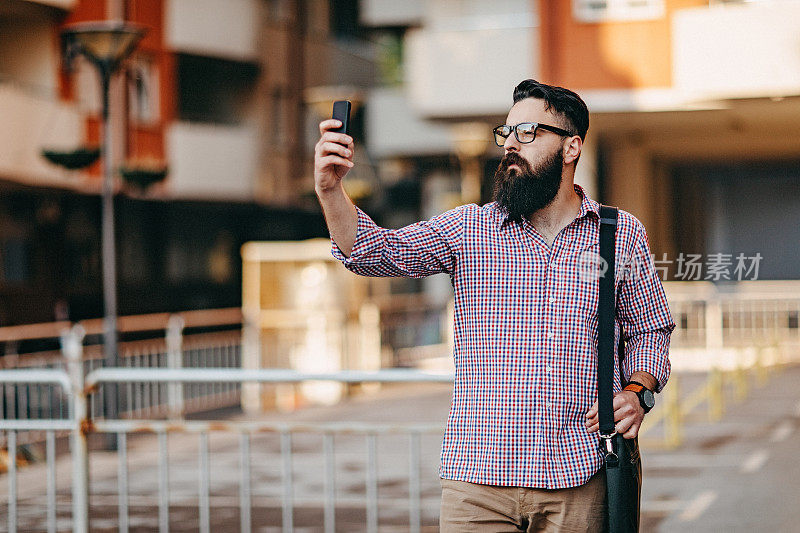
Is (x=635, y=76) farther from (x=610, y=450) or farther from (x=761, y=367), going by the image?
(x=610, y=450)

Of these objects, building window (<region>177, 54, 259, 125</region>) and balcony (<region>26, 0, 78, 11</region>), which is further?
building window (<region>177, 54, 259, 125</region>)

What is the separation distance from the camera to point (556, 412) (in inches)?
133

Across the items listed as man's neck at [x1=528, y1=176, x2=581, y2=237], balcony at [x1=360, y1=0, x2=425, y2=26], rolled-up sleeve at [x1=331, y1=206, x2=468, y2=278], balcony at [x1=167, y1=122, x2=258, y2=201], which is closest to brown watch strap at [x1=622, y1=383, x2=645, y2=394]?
man's neck at [x1=528, y1=176, x2=581, y2=237]

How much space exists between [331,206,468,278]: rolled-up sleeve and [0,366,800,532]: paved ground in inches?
212

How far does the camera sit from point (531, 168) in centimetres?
345

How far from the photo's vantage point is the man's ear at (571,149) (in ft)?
11.5

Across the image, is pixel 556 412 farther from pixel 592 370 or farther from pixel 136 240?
pixel 136 240

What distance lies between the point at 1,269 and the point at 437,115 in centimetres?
768

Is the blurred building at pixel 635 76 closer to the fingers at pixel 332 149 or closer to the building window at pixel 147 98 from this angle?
the building window at pixel 147 98

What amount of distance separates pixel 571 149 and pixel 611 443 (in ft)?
2.61

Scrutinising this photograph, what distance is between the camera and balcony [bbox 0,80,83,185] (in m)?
19.7

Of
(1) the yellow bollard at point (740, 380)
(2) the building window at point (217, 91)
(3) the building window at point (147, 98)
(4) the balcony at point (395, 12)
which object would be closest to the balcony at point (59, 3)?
(3) the building window at point (147, 98)

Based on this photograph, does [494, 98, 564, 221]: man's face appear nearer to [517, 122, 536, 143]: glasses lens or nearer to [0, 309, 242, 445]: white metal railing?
[517, 122, 536, 143]: glasses lens

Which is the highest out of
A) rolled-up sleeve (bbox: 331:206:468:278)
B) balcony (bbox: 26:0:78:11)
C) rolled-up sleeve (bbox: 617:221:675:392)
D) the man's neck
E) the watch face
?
balcony (bbox: 26:0:78:11)
